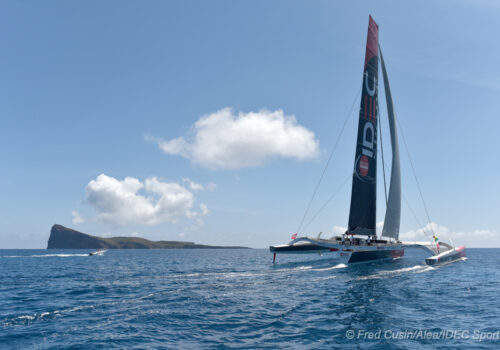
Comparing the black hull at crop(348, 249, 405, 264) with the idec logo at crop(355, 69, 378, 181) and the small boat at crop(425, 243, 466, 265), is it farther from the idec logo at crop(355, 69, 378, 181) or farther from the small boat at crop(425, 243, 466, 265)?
the idec logo at crop(355, 69, 378, 181)

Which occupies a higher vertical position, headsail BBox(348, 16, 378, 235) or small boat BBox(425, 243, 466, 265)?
headsail BBox(348, 16, 378, 235)

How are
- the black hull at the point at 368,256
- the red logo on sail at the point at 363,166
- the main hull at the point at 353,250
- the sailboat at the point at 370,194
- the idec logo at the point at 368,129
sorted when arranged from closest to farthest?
the main hull at the point at 353,250 < the black hull at the point at 368,256 < the sailboat at the point at 370,194 < the red logo on sail at the point at 363,166 < the idec logo at the point at 368,129

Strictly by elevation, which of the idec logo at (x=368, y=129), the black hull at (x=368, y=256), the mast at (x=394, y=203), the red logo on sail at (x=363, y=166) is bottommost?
the black hull at (x=368, y=256)

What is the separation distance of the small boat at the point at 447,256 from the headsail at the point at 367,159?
21.9 feet

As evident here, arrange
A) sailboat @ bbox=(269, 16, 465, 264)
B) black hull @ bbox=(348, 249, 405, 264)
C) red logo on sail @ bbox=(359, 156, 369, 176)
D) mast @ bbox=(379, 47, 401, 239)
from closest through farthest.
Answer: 1. black hull @ bbox=(348, 249, 405, 264)
2. sailboat @ bbox=(269, 16, 465, 264)
3. red logo on sail @ bbox=(359, 156, 369, 176)
4. mast @ bbox=(379, 47, 401, 239)

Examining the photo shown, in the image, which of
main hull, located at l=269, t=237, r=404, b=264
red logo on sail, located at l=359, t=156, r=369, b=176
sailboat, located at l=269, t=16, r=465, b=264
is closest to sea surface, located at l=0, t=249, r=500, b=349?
main hull, located at l=269, t=237, r=404, b=264

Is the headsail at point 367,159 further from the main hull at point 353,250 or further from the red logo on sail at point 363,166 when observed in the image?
the main hull at point 353,250

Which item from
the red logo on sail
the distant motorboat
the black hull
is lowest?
the distant motorboat

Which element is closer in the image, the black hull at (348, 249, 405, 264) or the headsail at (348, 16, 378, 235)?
the black hull at (348, 249, 405, 264)

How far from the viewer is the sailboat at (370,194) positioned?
34.8 meters

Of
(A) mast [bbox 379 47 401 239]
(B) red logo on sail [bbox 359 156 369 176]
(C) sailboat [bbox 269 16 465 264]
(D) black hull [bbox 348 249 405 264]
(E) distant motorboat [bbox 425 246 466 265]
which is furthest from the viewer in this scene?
(A) mast [bbox 379 47 401 239]

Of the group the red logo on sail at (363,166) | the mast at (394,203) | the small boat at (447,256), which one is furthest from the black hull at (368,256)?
the red logo on sail at (363,166)

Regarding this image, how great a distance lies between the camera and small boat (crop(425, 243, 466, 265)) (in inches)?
1218

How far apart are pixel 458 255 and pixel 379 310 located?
127 feet
